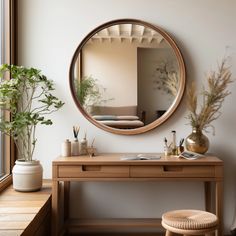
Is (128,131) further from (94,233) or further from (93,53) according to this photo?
(94,233)

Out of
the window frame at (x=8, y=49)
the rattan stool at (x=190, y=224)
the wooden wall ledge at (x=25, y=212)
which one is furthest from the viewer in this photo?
the window frame at (x=8, y=49)

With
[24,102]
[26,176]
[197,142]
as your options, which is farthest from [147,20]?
[26,176]

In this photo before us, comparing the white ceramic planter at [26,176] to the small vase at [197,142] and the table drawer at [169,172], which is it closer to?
the table drawer at [169,172]

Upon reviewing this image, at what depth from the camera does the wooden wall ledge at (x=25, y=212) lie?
2002 mm

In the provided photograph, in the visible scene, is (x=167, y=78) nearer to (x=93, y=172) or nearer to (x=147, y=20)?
(x=147, y=20)

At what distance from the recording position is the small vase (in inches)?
111

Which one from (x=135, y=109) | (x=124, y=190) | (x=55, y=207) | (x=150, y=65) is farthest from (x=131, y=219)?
(x=150, y=65)

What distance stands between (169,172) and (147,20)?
132 centimetres

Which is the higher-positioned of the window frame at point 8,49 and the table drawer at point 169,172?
the window frame at point 8,49

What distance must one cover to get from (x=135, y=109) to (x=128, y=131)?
0.20 metres

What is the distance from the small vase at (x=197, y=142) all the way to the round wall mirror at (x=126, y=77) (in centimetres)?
29

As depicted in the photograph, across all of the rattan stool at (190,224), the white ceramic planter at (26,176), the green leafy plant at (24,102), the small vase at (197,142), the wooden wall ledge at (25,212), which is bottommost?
the rattan stool at (190,224)

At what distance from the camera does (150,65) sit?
3.11 metres

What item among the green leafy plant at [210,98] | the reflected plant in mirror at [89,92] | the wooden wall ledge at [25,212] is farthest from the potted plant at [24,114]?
the green leafy plant at [210,98]
